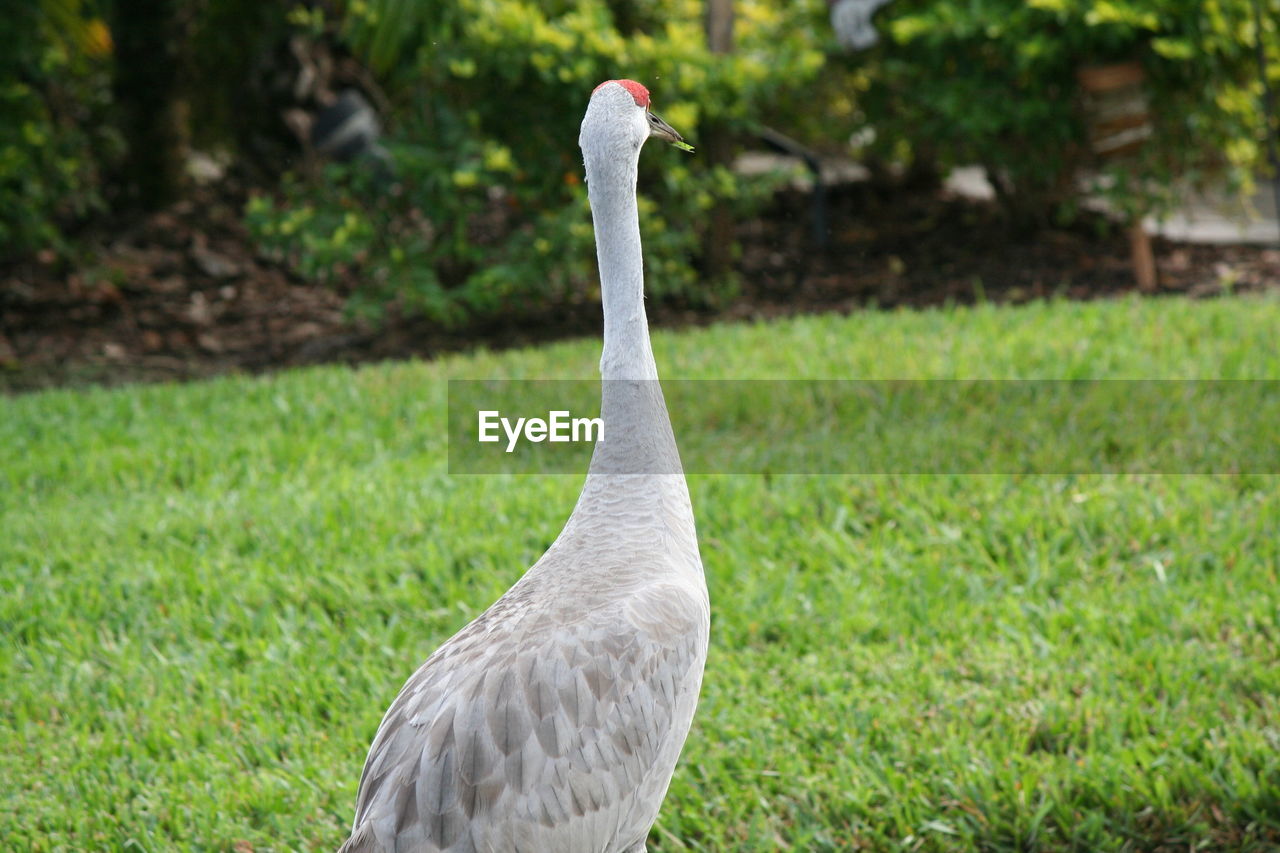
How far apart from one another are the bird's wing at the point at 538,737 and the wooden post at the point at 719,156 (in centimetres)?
556

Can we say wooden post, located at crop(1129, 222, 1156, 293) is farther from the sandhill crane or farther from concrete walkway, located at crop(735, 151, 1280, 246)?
the sandhill crane

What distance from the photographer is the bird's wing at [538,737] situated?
2.23m

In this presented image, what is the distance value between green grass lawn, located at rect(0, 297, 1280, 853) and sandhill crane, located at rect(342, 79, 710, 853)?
2.80 ft

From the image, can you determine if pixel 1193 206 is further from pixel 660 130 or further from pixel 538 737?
pixel 538 737

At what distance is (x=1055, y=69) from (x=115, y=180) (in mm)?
7299

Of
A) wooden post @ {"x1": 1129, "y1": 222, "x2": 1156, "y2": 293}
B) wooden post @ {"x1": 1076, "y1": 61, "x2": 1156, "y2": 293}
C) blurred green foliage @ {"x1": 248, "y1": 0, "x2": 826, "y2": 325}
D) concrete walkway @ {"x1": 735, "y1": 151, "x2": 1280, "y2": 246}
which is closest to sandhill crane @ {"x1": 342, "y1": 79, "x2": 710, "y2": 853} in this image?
blurred green foliage @ {"x1": 248, "y1": 0, "x2": 826, "y2": 325}

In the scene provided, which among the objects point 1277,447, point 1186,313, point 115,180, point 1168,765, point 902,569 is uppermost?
point 115,180

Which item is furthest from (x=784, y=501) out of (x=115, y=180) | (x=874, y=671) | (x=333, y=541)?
(x=115, y=180)

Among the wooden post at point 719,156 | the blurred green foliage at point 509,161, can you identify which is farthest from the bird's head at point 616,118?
the wooden post at point 719,156

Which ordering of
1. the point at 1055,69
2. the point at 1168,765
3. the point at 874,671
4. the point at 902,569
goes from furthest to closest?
the point at 1055,69
the point at 902,569
the point at 874,671
the point at 1168,765

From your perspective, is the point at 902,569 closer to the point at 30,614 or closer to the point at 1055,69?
the point at 30,614

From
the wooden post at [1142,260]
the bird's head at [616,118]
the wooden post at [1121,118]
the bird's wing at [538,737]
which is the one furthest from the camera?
the wooden post at [1142,260]

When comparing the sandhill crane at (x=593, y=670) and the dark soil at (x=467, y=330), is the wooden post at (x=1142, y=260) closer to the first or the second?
the dark soil at (x=467, y=330)

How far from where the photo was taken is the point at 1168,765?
316 cm
